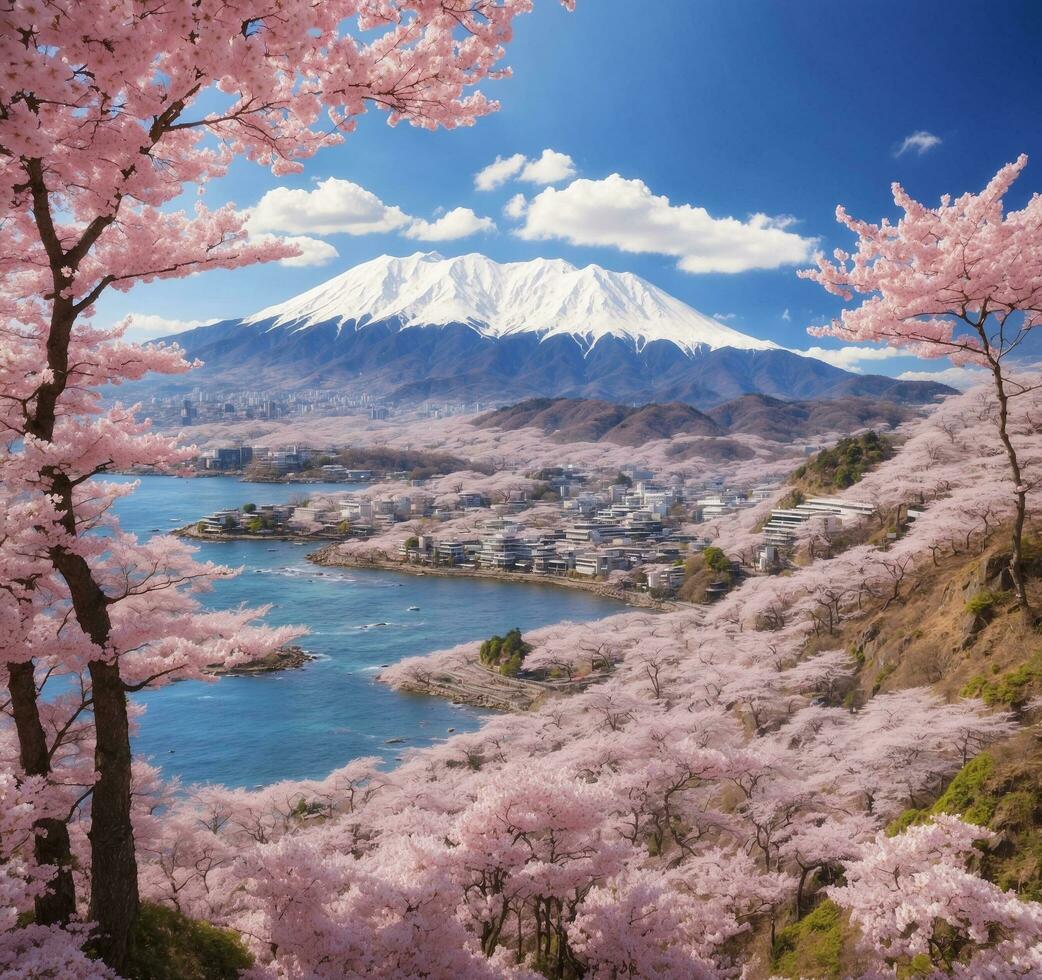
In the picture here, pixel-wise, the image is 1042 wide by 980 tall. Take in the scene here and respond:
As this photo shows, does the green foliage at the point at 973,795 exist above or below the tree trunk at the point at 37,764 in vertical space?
below

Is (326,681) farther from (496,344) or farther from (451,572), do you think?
(496,344)

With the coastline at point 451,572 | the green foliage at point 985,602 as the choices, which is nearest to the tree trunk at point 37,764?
the green foliage at point 985,602

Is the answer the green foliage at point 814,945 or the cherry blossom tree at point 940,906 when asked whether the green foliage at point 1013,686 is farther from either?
the cherry blossom tree at point 940,906

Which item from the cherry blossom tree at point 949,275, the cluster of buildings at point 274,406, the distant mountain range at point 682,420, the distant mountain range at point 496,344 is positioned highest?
the distant mountain range at point 496,344

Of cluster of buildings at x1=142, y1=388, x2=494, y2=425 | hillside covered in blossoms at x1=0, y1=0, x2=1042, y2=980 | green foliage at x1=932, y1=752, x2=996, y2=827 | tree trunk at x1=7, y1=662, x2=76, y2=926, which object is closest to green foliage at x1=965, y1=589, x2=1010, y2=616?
hillside covered in blossoms at x1=0, y1=0, x2=1042, y2=980

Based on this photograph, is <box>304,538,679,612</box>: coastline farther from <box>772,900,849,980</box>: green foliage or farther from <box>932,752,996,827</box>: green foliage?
<box>932,752,996,827</box>: green foliage

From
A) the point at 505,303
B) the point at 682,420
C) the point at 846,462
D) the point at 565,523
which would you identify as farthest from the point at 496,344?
the point at 846,462

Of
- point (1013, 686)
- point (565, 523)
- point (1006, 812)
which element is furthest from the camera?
point (565, 523)
